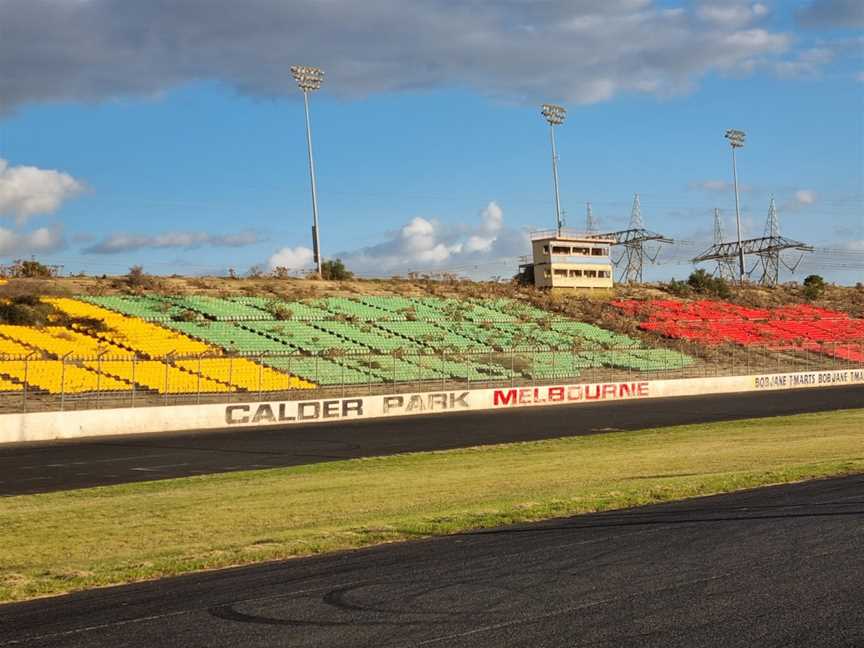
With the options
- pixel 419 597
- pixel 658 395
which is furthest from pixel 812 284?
pixel 419 597

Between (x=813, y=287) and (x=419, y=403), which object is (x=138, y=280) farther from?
(x=813, y=287)

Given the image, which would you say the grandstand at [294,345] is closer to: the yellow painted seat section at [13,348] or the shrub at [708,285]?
the yellow painted seat section at [13,348]

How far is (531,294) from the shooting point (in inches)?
3248

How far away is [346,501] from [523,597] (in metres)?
8.90

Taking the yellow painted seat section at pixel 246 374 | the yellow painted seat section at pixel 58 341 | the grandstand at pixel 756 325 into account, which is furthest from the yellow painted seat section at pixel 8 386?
the grandstand at pixel 756 325

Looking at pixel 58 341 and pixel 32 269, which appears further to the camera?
pixel 32 269

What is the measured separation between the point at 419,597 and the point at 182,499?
10.3 m

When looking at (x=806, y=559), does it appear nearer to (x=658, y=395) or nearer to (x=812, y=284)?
(x=658, y=395)

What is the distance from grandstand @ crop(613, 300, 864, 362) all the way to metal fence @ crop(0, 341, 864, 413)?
2.53ft

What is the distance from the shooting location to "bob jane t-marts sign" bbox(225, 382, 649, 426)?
3988cm

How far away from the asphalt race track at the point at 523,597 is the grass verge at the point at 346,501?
3.79 ft

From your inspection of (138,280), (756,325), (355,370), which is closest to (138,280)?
(138,280)

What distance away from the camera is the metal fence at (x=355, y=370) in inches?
1469

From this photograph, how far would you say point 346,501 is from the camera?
18453 mm
